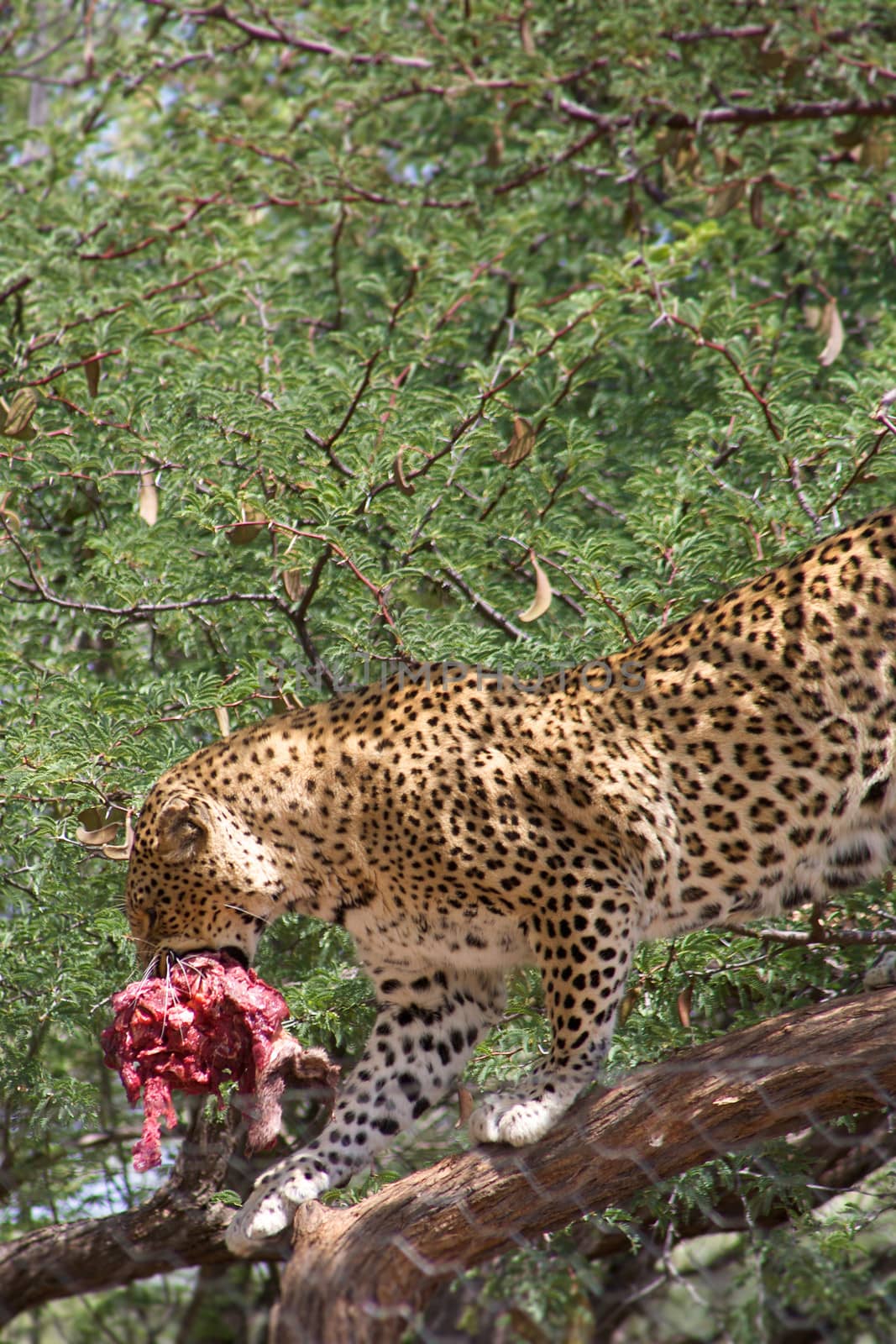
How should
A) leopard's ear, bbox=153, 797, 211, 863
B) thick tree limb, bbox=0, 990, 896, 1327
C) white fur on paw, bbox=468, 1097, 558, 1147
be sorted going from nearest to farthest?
thick tree limb, bbox=0, 990, 896, 1327 < white fur on paw, bbox=468, 1097, 558, 1147 < leopard's ear, bbox=153, 797, 211, 863

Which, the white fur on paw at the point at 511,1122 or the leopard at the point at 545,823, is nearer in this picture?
the white fur on paw at the point at 511,1122

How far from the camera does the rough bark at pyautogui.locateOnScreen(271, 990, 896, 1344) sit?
15.3 ft

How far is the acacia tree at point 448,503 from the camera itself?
17.3 ft

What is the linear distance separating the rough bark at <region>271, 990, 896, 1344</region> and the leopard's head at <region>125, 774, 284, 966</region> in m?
1.19

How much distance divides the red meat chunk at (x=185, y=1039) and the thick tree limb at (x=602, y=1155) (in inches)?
22.4

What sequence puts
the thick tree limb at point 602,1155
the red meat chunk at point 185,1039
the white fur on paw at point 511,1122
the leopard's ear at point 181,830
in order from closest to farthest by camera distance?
1. the thick tree limb at point 602,1155
2. the white fur on paw at point 511,1122
3. the red meat chunk at point 185,1039
4. the leopard's ear at point 181,830

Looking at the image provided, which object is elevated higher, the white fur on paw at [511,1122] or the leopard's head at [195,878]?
the leopard's head at [195,878]

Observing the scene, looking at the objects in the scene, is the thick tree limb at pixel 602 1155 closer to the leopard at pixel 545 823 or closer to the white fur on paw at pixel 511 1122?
the white fur on paw at pixel 511 1122

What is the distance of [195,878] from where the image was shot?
5652 mm

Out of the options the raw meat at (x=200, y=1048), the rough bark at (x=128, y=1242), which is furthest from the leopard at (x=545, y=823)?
Answer: the raw meat at (x=200, y=1048)

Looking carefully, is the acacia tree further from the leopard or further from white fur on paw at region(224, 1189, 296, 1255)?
the leopard

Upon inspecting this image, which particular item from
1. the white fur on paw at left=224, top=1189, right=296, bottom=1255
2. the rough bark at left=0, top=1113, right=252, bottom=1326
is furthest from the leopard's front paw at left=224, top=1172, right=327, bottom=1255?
the rough bark at left=0, top=1113, right=252, bottom=1326

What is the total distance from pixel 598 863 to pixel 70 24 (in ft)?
38.6

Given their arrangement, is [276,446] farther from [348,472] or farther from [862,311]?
[862,311]
